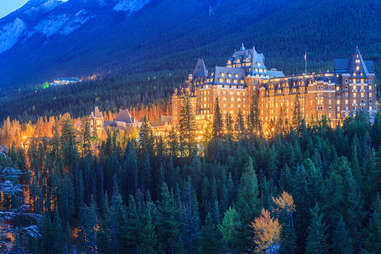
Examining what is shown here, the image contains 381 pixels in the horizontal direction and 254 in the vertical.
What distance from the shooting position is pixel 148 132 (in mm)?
112188

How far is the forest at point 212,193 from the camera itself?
197ft

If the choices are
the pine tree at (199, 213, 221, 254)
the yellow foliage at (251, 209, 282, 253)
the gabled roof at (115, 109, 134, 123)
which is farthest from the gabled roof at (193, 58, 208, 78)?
the yellow foliage at (251, 209, 282, 253)

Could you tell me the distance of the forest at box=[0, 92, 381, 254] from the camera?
6006 centimetres

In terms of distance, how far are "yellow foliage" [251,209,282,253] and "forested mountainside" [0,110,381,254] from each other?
183mm

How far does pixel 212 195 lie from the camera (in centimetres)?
8100

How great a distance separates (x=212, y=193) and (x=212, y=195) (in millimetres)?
393

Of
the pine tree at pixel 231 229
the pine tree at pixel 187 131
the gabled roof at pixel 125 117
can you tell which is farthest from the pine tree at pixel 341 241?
the gabled roof at pixel 125 117

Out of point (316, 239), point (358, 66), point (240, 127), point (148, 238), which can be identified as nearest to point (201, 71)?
point (240, 127)

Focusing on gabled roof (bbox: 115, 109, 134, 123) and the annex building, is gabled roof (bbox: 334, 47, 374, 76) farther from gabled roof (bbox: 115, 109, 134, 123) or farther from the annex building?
gabled roof (bbox: 115, 109, 134, 123)

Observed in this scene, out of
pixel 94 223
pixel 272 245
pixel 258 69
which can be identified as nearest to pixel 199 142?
pixel 258 69

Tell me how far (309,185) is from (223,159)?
2900 cm

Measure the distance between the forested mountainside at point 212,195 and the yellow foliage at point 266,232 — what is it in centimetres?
18

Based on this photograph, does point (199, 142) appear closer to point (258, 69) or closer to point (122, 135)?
point (122, 135)

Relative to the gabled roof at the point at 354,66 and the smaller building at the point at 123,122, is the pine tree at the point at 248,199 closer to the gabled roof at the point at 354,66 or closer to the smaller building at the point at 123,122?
the gabled roof at the point at 354,66
